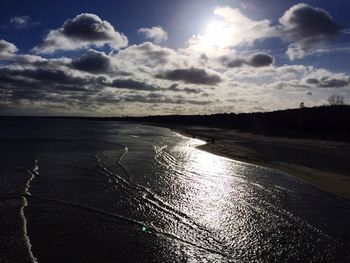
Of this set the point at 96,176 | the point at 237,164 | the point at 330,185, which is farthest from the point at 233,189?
the point at 237,164

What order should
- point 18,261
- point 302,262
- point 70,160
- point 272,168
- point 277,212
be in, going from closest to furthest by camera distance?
point 18,261 < point 302,262 < point 277,212 < point 272,168 < point 70,160

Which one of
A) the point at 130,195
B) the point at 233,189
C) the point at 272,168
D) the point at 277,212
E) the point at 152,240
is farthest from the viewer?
the point at 272,168

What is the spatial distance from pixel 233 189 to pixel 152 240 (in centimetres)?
821

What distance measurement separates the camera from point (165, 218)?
42.7ft

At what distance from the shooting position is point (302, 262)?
9477 millimetres

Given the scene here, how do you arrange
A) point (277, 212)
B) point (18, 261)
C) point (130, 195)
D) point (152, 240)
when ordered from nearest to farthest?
1. point (18, 261)
2. point (152, 240)
3. point (277, 212)
4. point (130, 195)

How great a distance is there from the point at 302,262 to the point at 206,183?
10507 millimetres

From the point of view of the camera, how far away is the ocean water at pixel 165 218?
9.86 m

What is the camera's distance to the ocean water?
9859 millimetres

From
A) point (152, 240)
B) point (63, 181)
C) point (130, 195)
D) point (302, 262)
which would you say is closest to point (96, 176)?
point (63, 181)

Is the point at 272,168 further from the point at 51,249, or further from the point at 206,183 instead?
the point at 51,249

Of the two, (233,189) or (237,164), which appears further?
(237,164)

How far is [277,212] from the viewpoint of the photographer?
14102mm

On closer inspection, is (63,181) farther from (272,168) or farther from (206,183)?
(272,168)
